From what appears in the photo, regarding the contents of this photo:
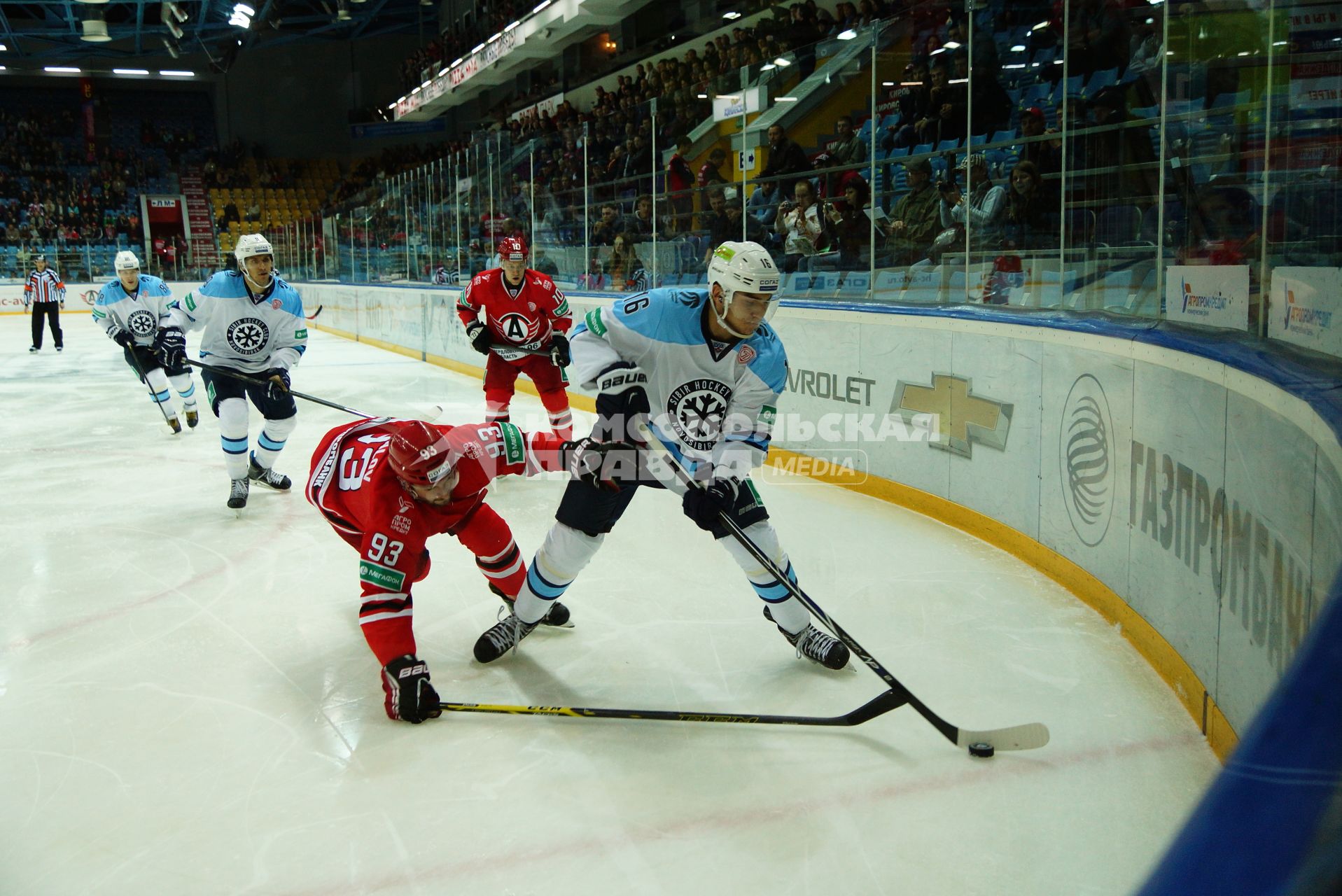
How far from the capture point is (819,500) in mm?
5250

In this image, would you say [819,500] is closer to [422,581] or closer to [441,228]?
[422,581]

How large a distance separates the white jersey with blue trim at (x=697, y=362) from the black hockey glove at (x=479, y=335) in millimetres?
2807

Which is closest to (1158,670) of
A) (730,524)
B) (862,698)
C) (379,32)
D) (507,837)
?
(862,698)

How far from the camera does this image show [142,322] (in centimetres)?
762

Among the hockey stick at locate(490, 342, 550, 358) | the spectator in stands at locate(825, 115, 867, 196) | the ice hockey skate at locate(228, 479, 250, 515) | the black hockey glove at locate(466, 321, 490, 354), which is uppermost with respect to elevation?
the spectator in stands at locate(825, 115, 867, 196)

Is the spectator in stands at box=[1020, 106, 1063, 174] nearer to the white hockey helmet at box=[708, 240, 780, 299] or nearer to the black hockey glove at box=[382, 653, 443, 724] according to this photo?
the white hockey helmet at box=[708, 240, 780, 299]

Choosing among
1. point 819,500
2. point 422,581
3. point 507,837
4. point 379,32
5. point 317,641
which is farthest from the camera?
point 379,32

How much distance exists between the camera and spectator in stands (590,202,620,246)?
26.1 feet

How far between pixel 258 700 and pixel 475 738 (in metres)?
0.74

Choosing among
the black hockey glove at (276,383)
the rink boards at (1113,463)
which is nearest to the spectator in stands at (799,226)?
the rink boards at (1113,463)

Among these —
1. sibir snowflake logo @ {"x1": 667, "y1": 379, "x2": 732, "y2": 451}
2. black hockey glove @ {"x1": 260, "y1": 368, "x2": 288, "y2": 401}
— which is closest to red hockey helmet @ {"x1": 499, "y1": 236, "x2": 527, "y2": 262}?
black hockey glove @ {"x1": 260, "y1": 368, "x2": 288, "y2": 401}

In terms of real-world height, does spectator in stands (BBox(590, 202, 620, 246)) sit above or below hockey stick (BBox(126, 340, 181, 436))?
above

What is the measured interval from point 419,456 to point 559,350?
10.9 ft

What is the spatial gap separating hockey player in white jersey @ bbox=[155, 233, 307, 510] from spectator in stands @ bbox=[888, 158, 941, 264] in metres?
3.16
